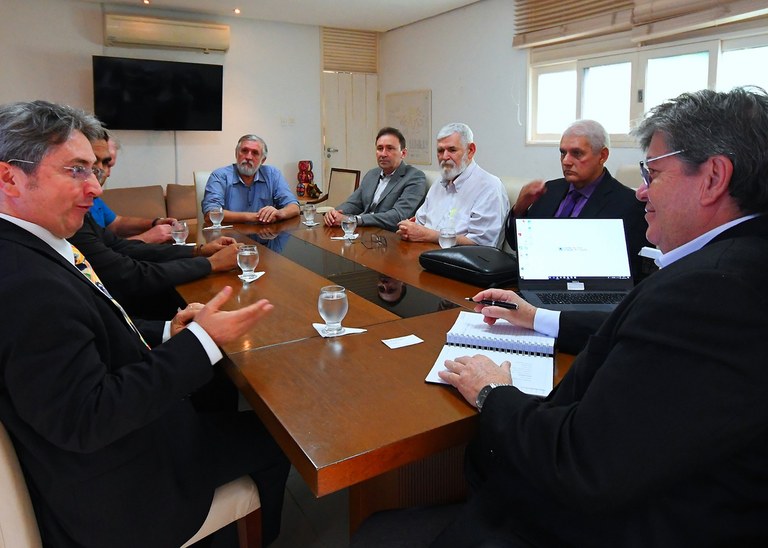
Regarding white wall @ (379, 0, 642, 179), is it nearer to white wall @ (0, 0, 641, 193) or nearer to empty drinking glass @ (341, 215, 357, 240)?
white wall @ (0, 0, 641, 193)

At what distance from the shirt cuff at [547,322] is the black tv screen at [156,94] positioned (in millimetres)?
5641

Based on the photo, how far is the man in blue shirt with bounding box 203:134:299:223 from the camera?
3838 mm

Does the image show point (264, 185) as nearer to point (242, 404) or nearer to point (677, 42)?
point (242, 404)

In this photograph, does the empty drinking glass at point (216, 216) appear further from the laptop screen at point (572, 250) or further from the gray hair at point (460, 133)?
the laptop screen at point (572, 250)

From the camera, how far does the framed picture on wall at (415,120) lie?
6852 mm

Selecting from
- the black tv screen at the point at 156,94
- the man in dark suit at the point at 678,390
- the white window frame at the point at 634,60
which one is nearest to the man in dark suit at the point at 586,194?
the white window frame at the point at 634,60

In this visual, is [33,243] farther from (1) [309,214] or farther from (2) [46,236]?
(1) [309,214]

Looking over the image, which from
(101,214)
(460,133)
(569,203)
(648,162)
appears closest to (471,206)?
(460,133)

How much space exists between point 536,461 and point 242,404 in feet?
6.60

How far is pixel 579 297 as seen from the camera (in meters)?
1.70

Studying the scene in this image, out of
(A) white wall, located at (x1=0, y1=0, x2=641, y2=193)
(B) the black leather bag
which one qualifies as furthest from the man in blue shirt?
(A) white wall, located at (x1=0, y1=0, x2=641, y2=193)

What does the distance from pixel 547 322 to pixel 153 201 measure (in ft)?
17.6

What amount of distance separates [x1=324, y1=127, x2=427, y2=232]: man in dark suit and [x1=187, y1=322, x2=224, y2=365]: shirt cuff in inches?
93.4

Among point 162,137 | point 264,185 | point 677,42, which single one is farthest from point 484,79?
point 162,137
